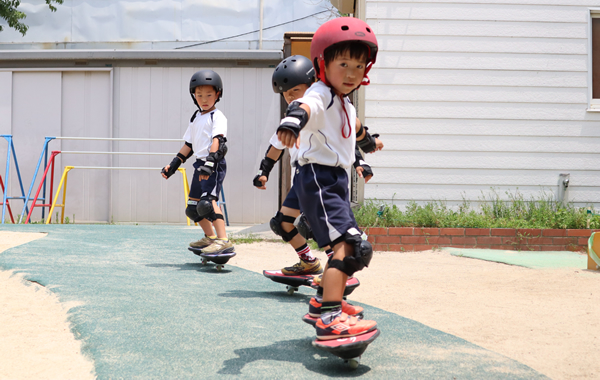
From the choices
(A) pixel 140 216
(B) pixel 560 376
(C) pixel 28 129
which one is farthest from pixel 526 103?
(C) pixel 28 129

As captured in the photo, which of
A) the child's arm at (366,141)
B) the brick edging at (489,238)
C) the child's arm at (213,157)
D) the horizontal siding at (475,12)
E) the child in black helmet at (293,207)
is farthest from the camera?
the horizontal siding at (475,12)

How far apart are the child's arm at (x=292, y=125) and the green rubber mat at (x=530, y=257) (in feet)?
13.1

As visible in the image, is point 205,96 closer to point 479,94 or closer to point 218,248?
point 218,248

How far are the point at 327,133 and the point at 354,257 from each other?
0.62 m

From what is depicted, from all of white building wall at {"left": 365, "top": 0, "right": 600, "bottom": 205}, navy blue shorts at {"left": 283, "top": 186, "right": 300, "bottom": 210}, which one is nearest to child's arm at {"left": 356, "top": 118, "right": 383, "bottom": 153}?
Answer: navy blue shorts at {"left": 283, "top": 186, "right": 300, "bottom": 210}

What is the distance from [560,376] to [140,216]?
10878 mm

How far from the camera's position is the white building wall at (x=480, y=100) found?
7555 mm

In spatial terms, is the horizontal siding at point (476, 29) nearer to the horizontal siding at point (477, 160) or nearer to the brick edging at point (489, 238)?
the horizontal siding at point (477, 160)

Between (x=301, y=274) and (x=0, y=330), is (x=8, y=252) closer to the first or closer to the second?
(x=0, y=330)

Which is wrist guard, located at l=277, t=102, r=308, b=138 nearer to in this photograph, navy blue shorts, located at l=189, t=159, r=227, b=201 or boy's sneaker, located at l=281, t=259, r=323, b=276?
boy's sneaker, located at l=281, t=259, r=323, b=276

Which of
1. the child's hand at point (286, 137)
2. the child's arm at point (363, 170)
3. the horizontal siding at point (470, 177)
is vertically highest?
the child's hand at point (286, 137)

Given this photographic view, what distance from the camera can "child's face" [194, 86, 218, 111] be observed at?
5273 millimetres

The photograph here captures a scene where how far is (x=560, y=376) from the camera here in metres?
2.43

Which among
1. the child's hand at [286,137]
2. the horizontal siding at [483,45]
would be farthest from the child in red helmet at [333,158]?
the horizontal siding at [483,45]
